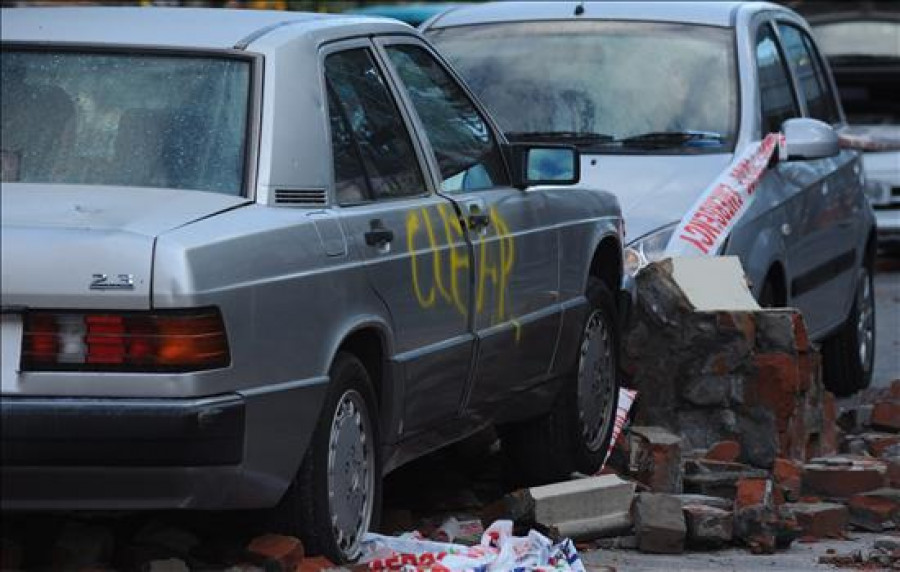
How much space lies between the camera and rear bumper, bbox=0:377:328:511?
5496 mm

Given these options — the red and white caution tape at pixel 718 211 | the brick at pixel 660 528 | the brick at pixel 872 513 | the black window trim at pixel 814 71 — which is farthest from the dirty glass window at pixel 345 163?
the black window trim at pixel 814 71

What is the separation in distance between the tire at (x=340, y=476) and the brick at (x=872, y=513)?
2360 millimetres

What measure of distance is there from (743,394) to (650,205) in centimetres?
115

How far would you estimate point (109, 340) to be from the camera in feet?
18.1

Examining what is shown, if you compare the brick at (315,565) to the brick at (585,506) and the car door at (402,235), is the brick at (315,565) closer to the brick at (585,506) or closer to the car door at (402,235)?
the car door at (402,235)

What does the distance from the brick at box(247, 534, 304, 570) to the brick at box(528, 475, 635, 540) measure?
4.65 feet

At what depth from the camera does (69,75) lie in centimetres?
636

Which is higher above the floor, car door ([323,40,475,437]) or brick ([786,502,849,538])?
car door ([323,40,475,437])

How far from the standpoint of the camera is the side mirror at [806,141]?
1083cm

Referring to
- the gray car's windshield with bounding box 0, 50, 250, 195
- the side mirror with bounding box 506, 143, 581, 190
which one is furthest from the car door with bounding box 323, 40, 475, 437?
the side mirror with bounding box 506, 143, 581, 190

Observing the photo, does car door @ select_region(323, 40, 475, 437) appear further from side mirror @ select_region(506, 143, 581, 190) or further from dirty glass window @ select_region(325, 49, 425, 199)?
side mirror @ select_region(506, 143, 581, 190)

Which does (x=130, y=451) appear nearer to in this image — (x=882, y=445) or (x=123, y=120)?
(x=123, y=120)

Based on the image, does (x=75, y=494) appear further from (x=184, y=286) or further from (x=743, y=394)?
(x=743, y=394)

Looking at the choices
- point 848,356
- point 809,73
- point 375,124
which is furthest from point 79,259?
point 809,73
